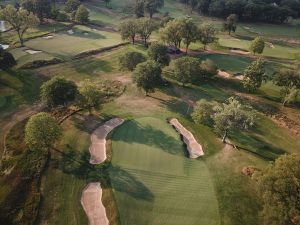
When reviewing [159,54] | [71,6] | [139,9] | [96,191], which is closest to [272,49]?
[159,54]

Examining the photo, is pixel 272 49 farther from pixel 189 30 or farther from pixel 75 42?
pixel 75 42

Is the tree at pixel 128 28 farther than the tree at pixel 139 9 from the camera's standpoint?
No

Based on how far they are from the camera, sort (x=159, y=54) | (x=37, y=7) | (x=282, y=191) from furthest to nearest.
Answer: (x=37, y=7)
(x=159, y=54)
(x=282, y=191)

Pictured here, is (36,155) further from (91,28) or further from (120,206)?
(91,28)

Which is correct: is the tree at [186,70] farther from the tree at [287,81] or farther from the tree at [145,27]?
the tree at [145,27]

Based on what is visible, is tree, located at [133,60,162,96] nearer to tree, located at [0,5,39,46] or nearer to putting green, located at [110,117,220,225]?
putting green, located at [110,117,220,225]

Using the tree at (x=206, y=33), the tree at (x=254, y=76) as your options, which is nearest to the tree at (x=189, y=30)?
the tree at (x=206, y=33)
